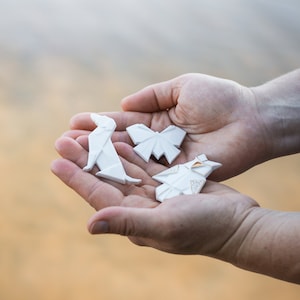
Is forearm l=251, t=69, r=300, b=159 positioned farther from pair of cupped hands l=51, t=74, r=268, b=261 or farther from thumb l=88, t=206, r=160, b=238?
thumb l=88, t=206, r=160, b=238

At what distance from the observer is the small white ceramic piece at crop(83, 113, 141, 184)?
3.00ft

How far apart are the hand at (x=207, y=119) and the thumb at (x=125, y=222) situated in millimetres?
295

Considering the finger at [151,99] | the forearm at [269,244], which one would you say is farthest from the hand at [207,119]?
the forearm at [269,244]

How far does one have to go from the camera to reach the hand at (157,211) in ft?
2.48

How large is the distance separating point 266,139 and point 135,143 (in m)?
0.30

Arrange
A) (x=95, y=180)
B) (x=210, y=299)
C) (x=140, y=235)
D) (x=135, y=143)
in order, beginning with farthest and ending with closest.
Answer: (x=210, y=299) < (x=135, y=143) < (x=95, y=180) < (x=140, y=235)

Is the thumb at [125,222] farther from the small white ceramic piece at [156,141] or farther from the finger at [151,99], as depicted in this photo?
the finger at [151,99]

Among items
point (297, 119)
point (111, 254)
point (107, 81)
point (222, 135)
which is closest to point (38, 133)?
point (107, 81)

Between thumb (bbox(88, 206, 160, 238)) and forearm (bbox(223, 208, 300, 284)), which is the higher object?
thumb (bbox(88, 206, 160, 238))

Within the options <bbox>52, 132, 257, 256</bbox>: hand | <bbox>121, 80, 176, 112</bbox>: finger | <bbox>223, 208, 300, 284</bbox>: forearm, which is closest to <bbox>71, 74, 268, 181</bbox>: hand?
<bbox>121, 80, 176, 112</bbox>: finger

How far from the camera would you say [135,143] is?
1.04 meters

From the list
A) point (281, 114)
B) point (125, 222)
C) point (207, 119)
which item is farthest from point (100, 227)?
point (281, 114)

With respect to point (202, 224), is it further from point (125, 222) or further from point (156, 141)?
point (156, 141)

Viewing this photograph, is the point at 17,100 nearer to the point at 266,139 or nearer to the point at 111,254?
the point at 111,254
